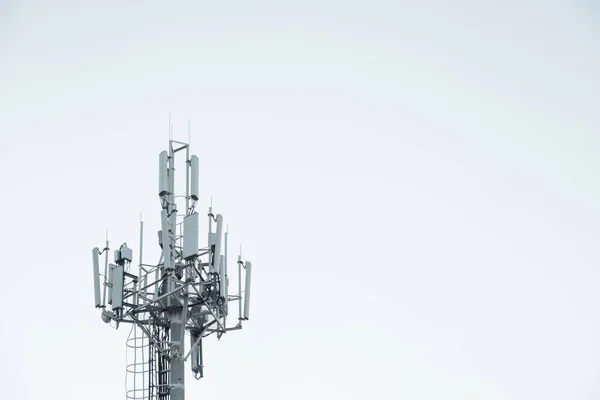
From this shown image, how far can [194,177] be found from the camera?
4719 centimetres

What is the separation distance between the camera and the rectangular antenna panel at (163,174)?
47.2 metres

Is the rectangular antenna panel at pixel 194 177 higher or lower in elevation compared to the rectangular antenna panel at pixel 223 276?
higher

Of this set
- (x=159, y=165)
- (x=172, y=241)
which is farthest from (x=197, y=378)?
(x=159, y=165)

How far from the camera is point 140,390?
1773 inches

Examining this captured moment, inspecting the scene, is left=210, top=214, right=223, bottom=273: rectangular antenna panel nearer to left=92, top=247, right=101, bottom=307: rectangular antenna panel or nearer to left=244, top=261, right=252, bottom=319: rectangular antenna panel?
left=244, top=261, right=252, bottom=319: rectangular antenna panel

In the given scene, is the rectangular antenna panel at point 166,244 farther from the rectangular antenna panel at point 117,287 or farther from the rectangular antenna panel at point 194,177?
the rectangular antenna panel at point 117,287

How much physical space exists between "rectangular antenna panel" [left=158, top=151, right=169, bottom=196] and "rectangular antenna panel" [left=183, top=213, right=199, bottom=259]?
2.71 meters

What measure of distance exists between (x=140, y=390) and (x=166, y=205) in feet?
22.5

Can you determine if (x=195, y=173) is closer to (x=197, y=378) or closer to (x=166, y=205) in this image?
(x=166, y=205)

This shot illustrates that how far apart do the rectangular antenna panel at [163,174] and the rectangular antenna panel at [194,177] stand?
96 centimetres

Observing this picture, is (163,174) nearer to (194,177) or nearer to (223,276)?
(194,177)

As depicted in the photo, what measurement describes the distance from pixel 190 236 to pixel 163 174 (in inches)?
153

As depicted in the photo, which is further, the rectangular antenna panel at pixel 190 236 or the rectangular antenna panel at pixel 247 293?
the rectangular antenna panel at pixel 247 293

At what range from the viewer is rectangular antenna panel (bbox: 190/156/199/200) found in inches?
1845
